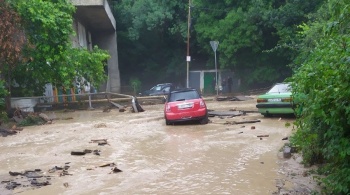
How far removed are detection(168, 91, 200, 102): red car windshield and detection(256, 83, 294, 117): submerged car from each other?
242 centimetres

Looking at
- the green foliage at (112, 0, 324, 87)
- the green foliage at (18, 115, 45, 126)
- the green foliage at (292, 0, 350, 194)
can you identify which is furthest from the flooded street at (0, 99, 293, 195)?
the green foliage at (112, 0, 324, 87)

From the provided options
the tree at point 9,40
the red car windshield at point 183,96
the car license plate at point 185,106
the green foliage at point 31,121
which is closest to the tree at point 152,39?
the tree at point 9,40

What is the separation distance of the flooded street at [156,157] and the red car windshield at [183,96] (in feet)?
3.28

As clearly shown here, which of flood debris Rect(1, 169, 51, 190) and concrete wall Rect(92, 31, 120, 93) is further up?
concrete wall Rect(92, 31, 120, 93)

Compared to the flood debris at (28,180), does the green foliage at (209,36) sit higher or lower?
higher

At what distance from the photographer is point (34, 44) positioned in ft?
65.4

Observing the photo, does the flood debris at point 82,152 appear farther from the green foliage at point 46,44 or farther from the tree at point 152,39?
the tree at point 152,39

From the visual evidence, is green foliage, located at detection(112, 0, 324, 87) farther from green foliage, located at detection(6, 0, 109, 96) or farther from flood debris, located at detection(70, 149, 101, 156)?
flood debris, located at detection(70, 149, 101, 156)

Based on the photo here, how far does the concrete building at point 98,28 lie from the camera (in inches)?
1125

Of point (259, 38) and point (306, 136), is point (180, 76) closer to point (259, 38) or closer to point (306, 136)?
point (259, 38)

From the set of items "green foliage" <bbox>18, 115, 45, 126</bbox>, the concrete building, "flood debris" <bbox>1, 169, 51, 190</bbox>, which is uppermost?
the concrete building

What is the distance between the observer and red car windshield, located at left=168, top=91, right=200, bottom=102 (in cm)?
1584

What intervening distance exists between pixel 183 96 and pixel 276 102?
337 cm

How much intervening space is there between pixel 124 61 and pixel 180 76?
686cm
